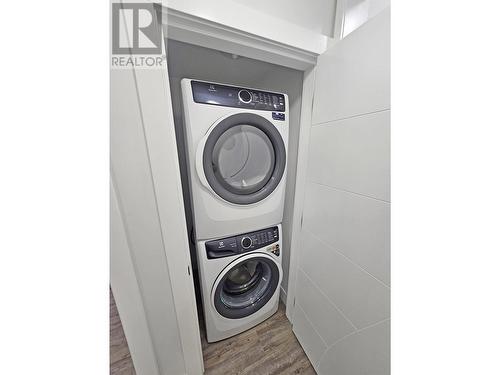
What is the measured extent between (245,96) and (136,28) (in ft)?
1.75

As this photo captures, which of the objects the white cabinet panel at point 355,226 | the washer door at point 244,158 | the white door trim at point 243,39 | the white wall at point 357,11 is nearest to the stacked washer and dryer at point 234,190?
the washer door at point 244,158

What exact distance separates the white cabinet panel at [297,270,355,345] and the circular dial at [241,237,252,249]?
1.32 ft

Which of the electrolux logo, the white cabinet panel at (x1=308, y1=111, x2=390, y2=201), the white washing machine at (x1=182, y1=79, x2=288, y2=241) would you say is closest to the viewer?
the electrolux logo

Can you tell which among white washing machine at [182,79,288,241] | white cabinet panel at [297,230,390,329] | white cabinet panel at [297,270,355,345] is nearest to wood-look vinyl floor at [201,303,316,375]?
white cabinet panel at [297,270,355,345]

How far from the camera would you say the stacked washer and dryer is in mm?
887

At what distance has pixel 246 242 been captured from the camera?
1.11 m

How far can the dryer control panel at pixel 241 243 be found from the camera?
1034mm

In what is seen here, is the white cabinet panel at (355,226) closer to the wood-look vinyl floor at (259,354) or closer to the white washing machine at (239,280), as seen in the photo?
the white washing machine at (239,280)

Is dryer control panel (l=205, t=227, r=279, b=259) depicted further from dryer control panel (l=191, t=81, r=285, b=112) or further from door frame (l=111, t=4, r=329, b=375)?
dryer control panel (l=191, t=81, r=285, b=112)

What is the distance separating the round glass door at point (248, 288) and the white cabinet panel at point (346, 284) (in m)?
0.31
